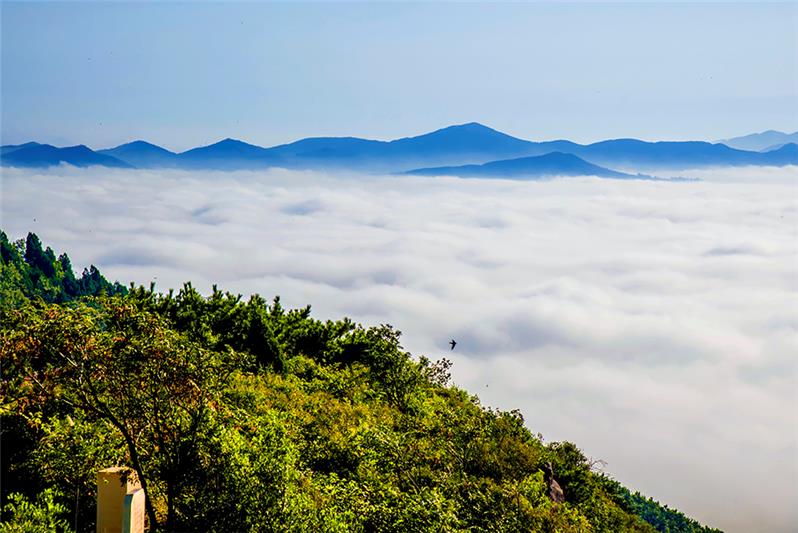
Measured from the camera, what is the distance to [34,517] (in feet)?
41.4

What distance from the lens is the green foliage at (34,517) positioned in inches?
480

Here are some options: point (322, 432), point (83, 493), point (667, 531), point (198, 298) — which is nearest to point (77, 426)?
point (83, 493)

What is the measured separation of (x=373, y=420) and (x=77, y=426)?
37.4 feet

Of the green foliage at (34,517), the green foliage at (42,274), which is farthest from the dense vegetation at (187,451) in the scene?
the green foliage at (42,274)

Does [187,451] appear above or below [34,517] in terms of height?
above

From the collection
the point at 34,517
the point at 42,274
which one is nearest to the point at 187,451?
the point at 34,517

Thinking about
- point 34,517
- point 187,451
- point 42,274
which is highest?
point 187,451

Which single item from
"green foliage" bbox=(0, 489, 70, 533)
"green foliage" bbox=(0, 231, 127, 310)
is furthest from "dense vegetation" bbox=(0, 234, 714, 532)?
"green foliage" bbox=(0, 231, 127, 310)

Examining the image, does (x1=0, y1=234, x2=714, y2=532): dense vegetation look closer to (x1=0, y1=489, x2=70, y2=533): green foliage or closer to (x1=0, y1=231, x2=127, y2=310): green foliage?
(x1=0, y1=489, x2=70, y2=533): green foliage

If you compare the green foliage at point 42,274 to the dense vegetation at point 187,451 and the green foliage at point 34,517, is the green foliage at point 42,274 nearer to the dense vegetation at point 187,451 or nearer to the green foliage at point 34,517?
the dense vegetation at point 187,451

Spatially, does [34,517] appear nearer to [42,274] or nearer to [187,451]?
[187,451]

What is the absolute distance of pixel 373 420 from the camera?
81.8 ft

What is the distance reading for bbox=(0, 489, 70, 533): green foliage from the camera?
1219cm

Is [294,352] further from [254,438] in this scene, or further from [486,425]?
[254,438]
